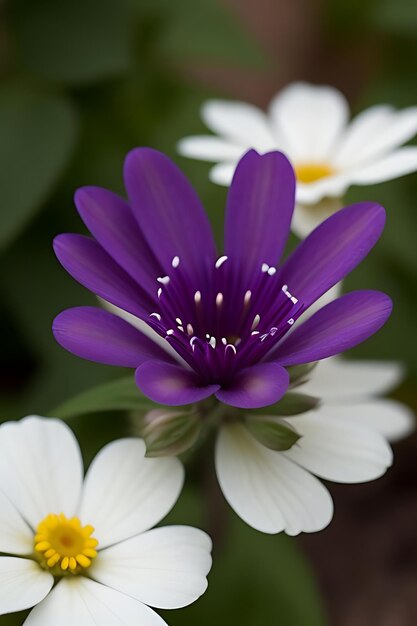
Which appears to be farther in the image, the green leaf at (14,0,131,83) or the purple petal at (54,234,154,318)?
the green leaf at (14,0,131,83)

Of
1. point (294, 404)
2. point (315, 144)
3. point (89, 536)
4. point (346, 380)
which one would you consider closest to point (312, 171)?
point (315, 144)

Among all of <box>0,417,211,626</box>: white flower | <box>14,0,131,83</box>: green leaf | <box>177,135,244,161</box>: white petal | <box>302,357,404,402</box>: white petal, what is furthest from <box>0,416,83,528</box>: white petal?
<box>14,0,131,83</box>: green leaf

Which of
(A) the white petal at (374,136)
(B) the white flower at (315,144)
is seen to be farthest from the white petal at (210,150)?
(A) the white petal at (374,136)

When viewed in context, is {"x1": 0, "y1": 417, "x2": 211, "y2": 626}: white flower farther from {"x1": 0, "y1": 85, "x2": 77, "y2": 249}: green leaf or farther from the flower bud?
{"x1": 0, "y1": 85, "x2": 77, "y2": 249}: green leaf

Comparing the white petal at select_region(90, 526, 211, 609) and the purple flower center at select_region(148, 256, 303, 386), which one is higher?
the purple flower center at select_region(148, 256, 303, 386)

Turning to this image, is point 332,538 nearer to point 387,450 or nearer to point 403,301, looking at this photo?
point 403,301

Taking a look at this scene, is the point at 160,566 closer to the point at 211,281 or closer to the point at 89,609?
the point at 89,609

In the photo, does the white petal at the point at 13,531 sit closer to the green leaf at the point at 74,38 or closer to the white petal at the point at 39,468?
the white petal at the point at 39,468
